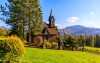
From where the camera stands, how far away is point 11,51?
66.6 feet

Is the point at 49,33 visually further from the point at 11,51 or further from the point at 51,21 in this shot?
the point at 11,51

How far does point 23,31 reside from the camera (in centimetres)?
5109

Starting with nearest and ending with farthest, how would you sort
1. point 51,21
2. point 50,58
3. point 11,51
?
point 11,51 < point 50,58 < point 51,21

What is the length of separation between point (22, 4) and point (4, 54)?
3099cm

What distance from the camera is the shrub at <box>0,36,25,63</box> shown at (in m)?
20.1

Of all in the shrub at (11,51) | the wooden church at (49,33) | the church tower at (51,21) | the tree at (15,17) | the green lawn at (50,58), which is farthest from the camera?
the church tower at (51,21)

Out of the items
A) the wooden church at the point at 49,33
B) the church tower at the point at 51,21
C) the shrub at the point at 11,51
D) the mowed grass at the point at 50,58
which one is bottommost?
the mowed grass at the point at 50,58

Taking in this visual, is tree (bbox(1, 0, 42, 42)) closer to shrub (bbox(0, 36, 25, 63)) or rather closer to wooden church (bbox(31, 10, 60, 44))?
wooden church (bbox(31, 10, 60, 44))

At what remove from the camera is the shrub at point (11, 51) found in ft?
65.9

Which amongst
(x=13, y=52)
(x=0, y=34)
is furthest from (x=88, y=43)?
(x=13, y=52)

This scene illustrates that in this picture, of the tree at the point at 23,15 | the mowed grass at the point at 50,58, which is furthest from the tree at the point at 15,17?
the mowed grass at the point at 50,58

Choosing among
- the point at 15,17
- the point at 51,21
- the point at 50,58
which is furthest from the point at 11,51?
the point at 51,21

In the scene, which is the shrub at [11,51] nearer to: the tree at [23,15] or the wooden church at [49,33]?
the tree at [23,15]

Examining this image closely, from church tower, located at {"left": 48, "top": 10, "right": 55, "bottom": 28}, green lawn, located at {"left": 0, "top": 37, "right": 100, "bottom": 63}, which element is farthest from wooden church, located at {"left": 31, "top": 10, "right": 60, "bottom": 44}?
green lawn, located at {"left": 0, "top": 37, "right": 100, "bottom": 63}
